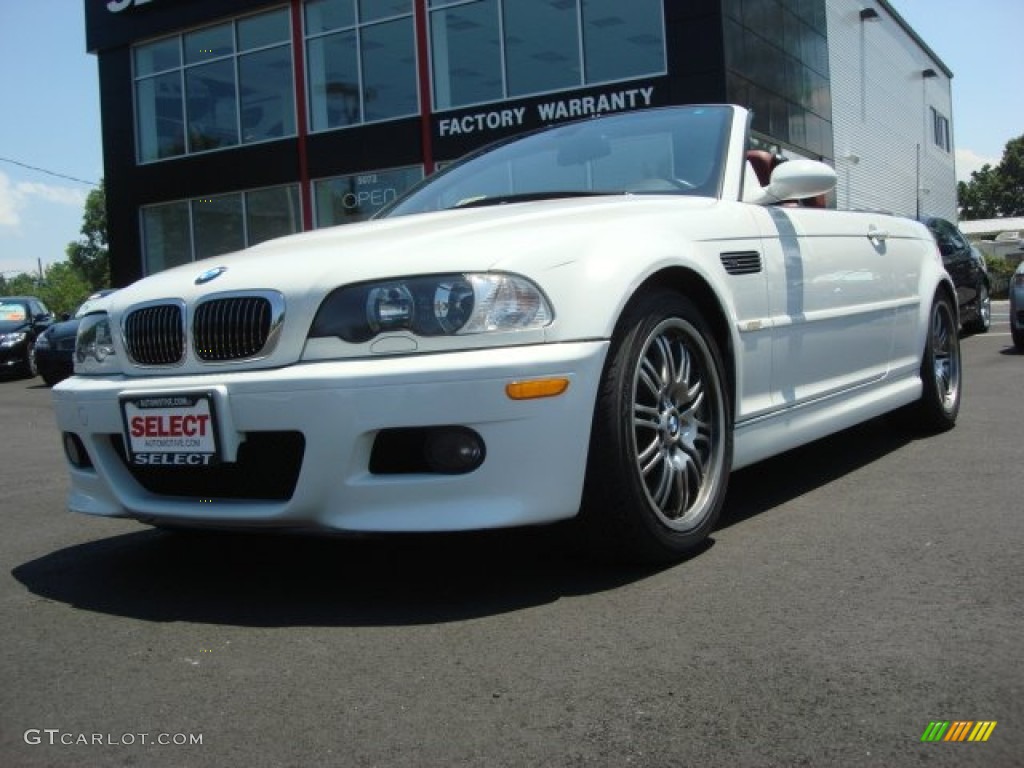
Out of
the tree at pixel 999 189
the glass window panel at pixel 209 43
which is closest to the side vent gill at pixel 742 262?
the glass window panel at pixel 209 43

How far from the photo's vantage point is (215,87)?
73.9 feet

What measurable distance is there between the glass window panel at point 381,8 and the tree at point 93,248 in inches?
3547

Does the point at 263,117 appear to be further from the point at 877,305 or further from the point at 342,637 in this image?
the point at 342,637

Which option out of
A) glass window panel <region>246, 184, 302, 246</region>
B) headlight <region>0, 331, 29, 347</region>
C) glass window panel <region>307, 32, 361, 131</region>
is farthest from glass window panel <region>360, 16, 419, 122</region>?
headlight <region>0, 331, 29, 347</region>

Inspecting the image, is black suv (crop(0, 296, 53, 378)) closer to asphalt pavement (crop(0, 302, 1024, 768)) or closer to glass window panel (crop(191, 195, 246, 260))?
glass window panel (crop(191, 195, 246, 260))

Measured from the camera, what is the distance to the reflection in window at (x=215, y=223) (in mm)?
21750

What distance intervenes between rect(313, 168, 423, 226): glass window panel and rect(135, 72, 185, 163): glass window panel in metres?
4.35

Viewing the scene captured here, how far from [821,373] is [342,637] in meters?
2.30

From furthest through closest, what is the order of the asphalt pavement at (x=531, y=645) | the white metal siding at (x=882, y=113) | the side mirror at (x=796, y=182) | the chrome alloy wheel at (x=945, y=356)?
→ 1. the white metal siding at (x=882, y=113)
2. the chrome alloy wheel at (x=945, y=356)
3. the side mirror at (x=796, y=182)
4. the asphalt pavement at (x=531, y=645)

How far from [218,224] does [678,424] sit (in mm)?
20972

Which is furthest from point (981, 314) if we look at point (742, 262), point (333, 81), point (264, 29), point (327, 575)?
point (264, 29)

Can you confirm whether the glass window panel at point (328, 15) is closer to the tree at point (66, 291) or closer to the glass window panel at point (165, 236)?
the glass window panel at point (165, 236)

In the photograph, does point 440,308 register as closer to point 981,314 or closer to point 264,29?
point 981,314

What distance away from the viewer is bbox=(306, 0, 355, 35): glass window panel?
2056 cm
